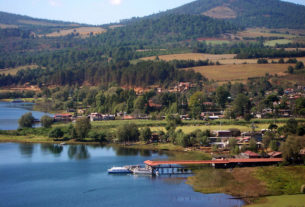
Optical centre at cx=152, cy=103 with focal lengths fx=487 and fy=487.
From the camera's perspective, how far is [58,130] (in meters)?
34.1

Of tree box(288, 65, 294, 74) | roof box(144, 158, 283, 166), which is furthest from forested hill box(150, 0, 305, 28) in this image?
roof box(144, 158, 283, 166)

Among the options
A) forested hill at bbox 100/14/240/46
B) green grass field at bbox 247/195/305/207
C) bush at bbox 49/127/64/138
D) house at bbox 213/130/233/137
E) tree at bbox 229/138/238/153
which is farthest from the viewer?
forested hill at bbox 100/14/240/46

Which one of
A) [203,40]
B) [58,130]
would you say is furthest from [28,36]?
[58,130]

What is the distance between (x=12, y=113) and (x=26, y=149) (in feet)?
59.9

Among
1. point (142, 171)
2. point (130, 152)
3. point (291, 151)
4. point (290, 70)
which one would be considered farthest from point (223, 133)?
point (290, 70)

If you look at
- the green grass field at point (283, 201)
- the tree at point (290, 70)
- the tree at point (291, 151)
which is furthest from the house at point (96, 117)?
the tree at point (290, 70)

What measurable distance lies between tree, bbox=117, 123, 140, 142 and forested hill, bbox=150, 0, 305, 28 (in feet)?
341

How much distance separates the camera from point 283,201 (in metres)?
19.5

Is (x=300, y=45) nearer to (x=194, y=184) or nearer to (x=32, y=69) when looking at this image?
(x=32, y=69)

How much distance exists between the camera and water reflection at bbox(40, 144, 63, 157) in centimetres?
3007

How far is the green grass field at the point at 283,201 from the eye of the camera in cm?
1895

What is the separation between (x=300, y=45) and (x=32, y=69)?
45521 millimetres

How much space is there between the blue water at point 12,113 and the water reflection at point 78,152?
9.33 metres

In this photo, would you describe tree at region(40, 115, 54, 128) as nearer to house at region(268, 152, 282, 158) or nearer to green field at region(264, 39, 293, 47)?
house at region(268, 152, 282, 158)
